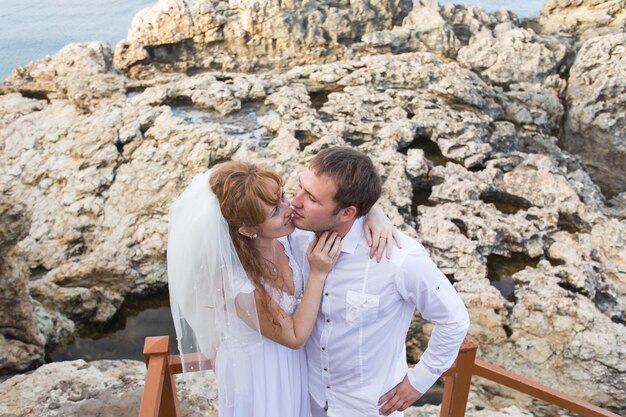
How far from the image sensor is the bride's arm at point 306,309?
2100 mm

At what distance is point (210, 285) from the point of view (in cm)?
208

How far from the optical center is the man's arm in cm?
204

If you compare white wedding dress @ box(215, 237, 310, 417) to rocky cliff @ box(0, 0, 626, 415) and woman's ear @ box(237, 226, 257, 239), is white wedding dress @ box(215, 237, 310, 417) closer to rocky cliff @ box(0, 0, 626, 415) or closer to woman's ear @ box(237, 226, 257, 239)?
woman's ear @ box(237, 226, 257, 239)

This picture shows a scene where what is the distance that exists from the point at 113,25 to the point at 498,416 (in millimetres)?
12535

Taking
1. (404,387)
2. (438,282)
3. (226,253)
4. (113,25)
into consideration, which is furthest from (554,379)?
(113,25)

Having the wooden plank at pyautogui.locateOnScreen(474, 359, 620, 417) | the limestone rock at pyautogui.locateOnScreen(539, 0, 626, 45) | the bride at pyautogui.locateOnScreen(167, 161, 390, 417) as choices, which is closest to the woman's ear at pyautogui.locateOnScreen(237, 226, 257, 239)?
the bride at pyautogui.locateOnScreen(167, 161, 390, 417)

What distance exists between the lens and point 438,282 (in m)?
2.03

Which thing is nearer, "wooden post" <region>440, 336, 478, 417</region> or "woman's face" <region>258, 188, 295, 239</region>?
"woman's face" <region>258, 188, 295, 239</region>

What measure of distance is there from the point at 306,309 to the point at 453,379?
1.04m

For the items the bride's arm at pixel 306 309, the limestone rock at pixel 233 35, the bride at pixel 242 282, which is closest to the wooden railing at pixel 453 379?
the bride at pixel 242 282

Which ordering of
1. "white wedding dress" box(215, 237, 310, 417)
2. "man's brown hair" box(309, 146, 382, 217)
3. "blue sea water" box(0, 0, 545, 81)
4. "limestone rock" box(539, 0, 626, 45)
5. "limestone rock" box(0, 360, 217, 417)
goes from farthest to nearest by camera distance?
"blue sea water" box(0, 0, 545, 81) → "limestone rock" box(539, 0, 626, 45) → "limestone rock" box(0, 360, 217, 417) → "white wedding dress" box(215, 237, 310, 417) → "man's brown hair" box(309, 146, 382, 217)

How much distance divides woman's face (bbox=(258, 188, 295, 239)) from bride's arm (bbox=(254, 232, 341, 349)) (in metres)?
0.15

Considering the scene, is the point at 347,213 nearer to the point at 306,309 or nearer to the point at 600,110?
the point at 306,309

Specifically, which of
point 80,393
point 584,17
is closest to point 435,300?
point 80,393
